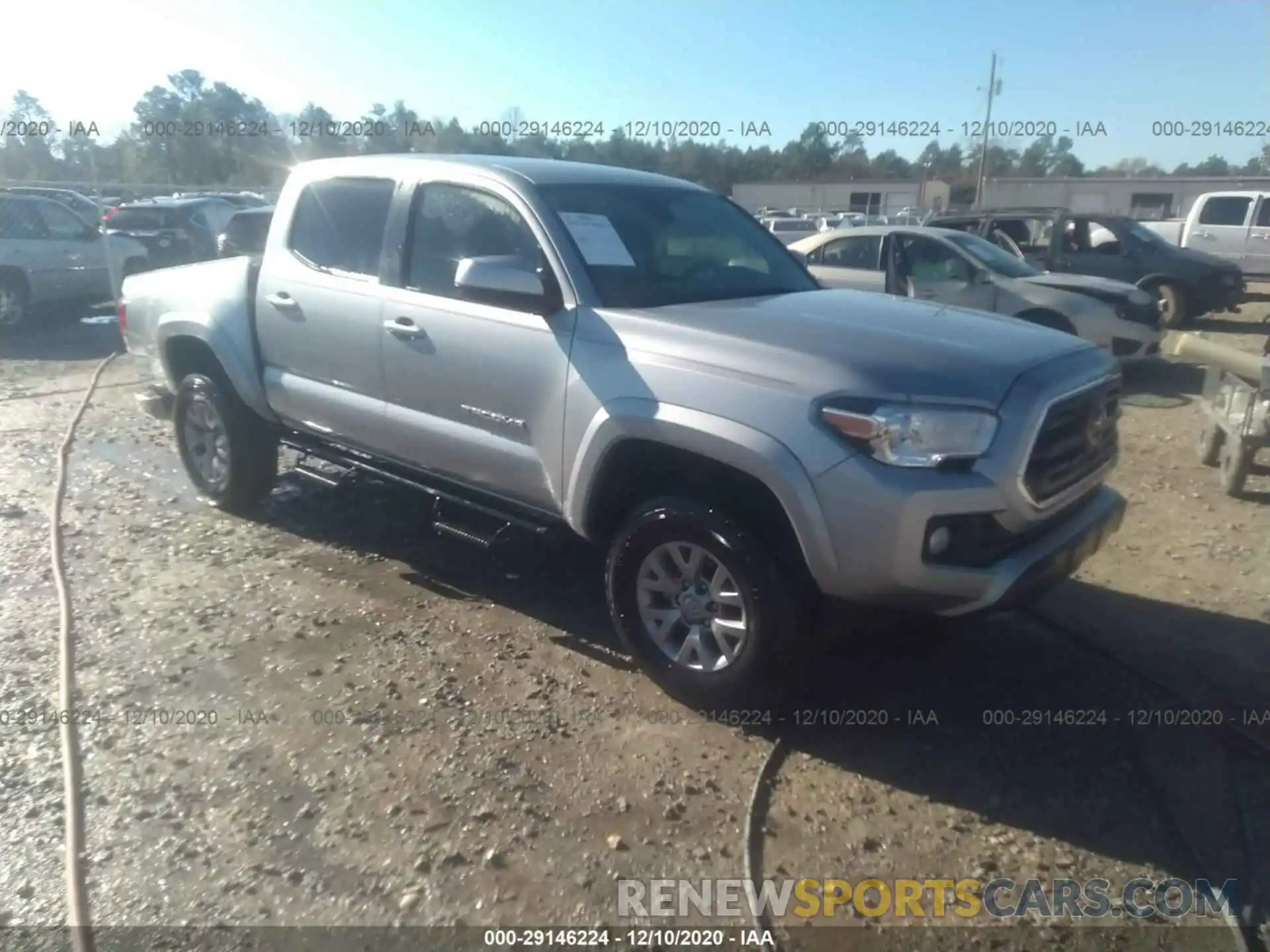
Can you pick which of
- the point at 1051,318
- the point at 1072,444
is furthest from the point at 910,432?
the point at 1051,318

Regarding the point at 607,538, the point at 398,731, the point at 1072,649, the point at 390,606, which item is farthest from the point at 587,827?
the point at 1072,649

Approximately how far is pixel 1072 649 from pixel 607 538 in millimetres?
2109

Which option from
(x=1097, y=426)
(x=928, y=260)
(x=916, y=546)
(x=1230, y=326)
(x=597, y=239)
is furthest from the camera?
(x=1230, y=326)

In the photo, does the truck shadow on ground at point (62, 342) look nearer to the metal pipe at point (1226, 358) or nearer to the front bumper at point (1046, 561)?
the metal pipe at point (1226, 358)

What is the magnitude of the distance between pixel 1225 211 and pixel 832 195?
30.6 m

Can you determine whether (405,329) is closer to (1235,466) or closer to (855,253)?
(1235,466)

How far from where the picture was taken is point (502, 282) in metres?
3.89

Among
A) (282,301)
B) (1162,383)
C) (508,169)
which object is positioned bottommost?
(1162,383)

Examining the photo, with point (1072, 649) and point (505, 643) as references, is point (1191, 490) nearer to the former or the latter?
point (1072, 649)

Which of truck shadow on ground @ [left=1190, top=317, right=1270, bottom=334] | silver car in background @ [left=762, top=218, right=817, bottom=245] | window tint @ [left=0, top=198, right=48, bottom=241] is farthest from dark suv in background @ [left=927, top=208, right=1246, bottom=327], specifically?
silver car in background @ [left=762, top=218, right=817, bottom=245]

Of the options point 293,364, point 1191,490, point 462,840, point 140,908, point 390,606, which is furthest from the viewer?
point 1191,490

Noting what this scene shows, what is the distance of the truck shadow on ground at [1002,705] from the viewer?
3238mm

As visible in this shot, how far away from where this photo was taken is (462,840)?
313cm

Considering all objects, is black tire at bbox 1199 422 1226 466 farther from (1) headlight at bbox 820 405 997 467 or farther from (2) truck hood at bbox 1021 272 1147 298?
(1) headlight at bbox 820 405 997 467
